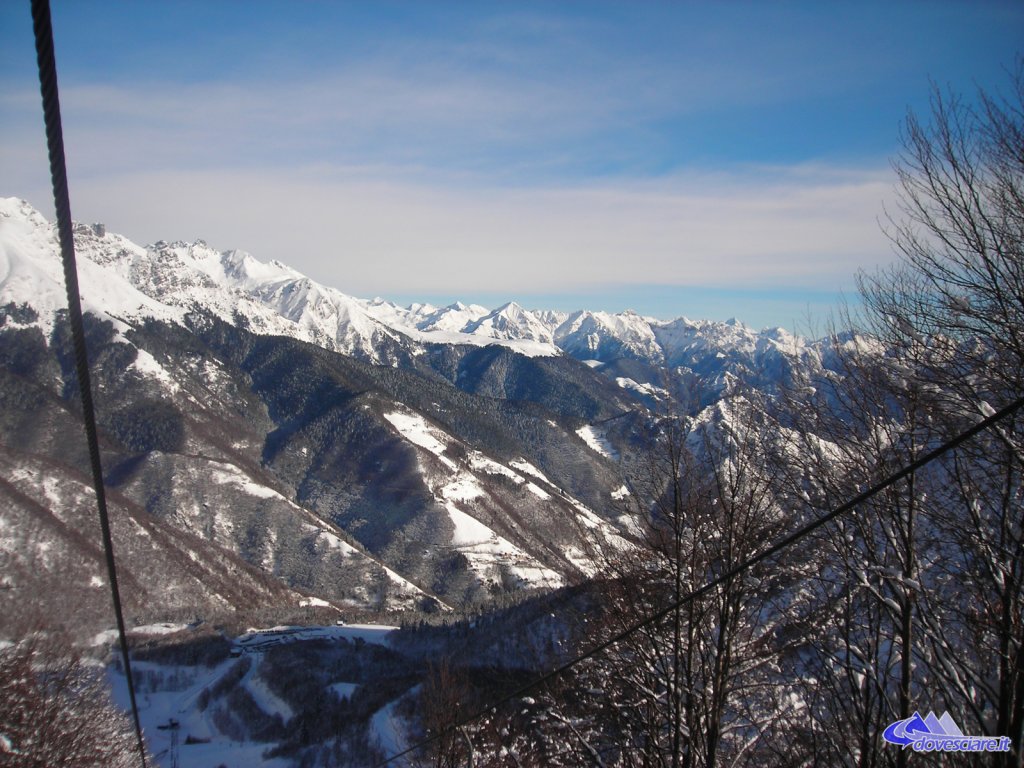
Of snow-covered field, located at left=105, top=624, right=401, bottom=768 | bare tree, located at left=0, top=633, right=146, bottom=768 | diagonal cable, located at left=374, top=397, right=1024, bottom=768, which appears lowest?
snow-covered field, located at left=105, top=624, right=401, bottom=768

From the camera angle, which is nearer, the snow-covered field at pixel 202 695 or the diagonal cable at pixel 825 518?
the diagonal cable at pixel 825 518

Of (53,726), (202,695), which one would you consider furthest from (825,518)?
(202,695)

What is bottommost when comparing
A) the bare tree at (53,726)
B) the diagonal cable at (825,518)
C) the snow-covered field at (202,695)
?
the snow-covered field at (202,695)

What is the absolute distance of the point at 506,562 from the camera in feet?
533

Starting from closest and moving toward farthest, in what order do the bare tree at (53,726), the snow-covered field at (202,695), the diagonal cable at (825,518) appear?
the diagonal cable at (825,518) → the bare tree at (53,726) → the snow-covered field at (202,695)

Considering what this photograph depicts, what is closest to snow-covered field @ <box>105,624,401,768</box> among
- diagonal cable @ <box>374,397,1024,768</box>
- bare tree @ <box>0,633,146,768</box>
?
bare tree @ <box>0,633,146,768</box>

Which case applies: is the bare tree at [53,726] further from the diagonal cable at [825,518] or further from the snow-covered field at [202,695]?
the snow-covered field at [202,695]

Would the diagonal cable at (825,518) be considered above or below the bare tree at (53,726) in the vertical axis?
above

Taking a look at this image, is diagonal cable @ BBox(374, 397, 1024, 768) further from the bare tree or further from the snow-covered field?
the snow-covered field

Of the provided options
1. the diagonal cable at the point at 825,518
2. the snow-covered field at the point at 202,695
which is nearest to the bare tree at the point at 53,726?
the diagonal cable at the point at 825,518

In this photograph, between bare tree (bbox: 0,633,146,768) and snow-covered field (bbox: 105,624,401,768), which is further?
snow-covered field (bbox: 105,624,401,768)

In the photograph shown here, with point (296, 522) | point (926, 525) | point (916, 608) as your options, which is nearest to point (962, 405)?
point (926, 525)

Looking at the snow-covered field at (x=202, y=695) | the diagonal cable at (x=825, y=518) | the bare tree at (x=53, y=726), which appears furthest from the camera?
the snow-covered field at (x=202, y=695)

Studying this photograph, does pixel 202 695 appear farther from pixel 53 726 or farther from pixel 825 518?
pixel 825 518
